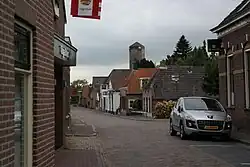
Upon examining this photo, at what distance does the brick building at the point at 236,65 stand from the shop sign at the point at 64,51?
33.6ft

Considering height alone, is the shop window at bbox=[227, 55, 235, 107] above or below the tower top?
below

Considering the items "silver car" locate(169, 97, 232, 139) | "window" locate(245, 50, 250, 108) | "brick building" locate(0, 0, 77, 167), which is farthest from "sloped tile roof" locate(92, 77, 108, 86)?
"brick building" locate(0, 0, 77, 167)

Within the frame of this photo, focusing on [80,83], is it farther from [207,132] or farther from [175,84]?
[207,132]

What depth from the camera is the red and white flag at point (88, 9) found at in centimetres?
1023

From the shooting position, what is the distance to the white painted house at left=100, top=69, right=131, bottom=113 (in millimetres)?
78062

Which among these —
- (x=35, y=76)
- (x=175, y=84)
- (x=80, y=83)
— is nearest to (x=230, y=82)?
(x=35, y=76)

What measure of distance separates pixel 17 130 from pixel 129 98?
59894mm

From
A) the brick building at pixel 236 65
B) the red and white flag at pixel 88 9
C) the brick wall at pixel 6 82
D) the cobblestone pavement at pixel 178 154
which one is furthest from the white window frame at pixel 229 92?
the brick wall at pixel 6 82

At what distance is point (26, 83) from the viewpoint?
6434 mm

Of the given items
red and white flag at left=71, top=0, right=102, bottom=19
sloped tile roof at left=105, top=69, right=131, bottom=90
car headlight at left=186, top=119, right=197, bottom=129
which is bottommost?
car headlight at left=186, top=119, right=197, bottom=129

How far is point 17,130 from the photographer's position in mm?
6031

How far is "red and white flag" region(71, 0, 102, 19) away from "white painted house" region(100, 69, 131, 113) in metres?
64.2

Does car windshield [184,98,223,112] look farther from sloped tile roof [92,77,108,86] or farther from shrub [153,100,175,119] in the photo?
sloped tile roof [92,77,108,86]

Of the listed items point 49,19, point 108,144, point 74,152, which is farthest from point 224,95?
point 49,19
